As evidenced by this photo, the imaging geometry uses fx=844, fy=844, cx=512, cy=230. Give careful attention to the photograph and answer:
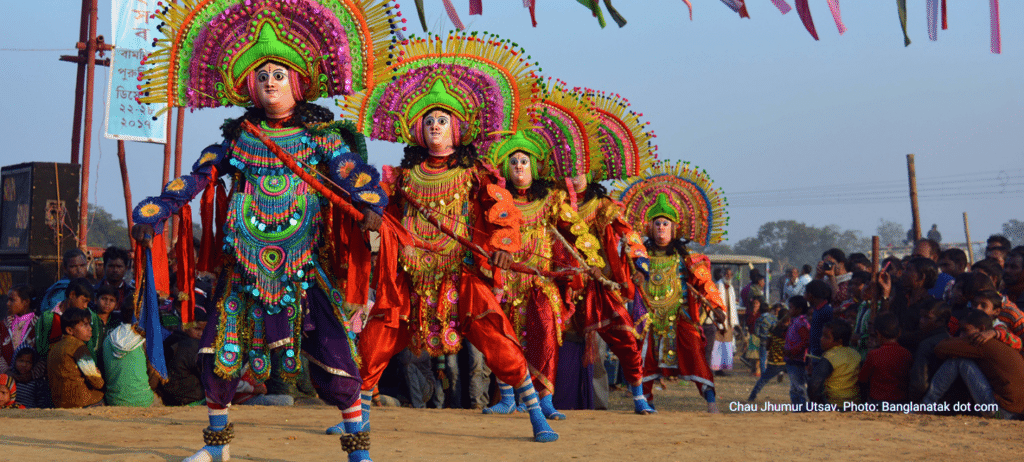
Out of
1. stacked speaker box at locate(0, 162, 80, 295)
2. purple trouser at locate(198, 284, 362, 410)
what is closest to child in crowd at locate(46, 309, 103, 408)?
purple trouser at locate(198, 284, 362, 410)

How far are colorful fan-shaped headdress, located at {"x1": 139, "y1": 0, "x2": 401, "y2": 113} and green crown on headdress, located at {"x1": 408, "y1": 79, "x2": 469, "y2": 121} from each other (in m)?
0.95

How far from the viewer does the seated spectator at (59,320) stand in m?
6.42

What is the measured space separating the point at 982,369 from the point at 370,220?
15.7ft

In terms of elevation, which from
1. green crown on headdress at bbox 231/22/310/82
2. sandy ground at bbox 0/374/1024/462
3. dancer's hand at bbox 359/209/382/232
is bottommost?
sandy ground at bbox 0/374/1024/462

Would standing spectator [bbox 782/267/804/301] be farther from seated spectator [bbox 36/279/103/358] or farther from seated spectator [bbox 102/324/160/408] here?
seated spectator [bbox 36/279/103/358]

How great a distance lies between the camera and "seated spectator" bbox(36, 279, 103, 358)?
6422 millimetres

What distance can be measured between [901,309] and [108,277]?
23.1 feet

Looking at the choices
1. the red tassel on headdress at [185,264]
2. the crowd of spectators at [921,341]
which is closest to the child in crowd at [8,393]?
the red tassel on headdress at [185,264]

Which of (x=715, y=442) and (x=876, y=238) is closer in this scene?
(x=715, y=442)

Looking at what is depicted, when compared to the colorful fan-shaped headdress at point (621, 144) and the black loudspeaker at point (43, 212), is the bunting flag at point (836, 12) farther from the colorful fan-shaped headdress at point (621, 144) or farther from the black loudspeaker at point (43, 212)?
the black loudspeaker at point (43, 212)

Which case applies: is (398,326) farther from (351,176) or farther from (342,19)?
(342,19)

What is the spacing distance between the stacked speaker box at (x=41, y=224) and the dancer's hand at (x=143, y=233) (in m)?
A: 5.80

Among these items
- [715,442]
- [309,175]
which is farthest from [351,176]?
[715,442]

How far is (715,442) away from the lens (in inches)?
197
